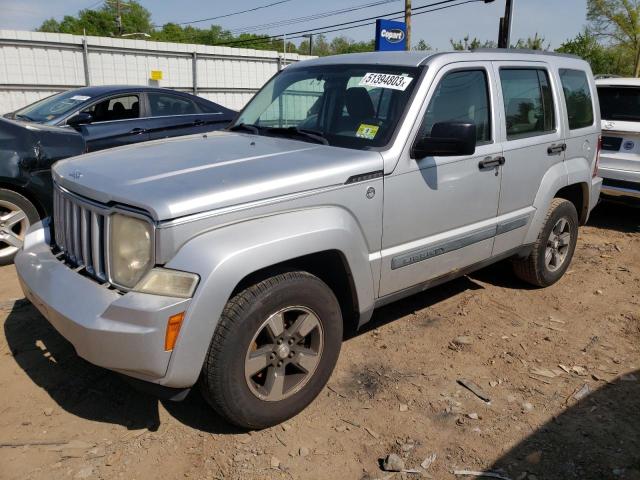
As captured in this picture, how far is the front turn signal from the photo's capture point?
236 centimetres

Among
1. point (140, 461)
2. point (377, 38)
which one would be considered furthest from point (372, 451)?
point (377, 38)

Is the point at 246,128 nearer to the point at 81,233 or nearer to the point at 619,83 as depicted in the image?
the point at 81,233

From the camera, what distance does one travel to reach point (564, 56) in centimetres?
483

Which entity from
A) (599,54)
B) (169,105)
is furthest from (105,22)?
(169,105)

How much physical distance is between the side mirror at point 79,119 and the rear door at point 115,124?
6 centimetres

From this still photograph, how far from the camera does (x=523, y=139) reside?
4160 mm

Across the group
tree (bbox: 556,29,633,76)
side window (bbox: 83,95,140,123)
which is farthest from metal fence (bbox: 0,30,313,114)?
tree (bbox: 556,29,633,76)

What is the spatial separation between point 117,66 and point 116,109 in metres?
7.40

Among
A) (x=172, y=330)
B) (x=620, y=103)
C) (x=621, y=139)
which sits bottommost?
(x=172, y=330)

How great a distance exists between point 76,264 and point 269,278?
1.06m

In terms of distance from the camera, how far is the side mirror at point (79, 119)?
6.66 meters

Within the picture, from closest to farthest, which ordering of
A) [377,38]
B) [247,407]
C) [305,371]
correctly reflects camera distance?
[247,407]
[305,371]
[377,38]

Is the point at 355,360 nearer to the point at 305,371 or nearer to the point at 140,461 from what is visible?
the point at 305,371

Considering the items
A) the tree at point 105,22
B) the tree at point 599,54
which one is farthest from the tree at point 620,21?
the tree at point 105,22
